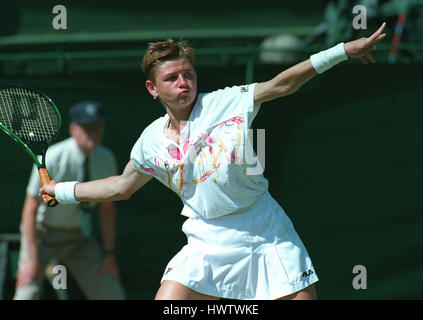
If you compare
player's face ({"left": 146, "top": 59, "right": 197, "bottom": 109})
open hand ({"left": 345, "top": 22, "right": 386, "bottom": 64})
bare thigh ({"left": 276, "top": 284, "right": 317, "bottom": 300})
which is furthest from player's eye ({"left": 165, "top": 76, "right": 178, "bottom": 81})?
bare thigh ({"left": 276, "top": 284, "right": 317, "bottom": 300})

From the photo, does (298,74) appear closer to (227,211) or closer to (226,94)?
(226,94)

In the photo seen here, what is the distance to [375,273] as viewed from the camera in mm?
5039

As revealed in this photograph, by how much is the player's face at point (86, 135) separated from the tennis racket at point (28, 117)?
3.59ft

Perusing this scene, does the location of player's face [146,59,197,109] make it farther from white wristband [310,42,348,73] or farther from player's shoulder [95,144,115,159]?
player's shoulder [95,144,115,159]

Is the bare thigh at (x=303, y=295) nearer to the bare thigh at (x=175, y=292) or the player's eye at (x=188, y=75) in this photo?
the bare thigh at (x=175, y=292)

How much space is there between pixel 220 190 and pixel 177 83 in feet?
1.68

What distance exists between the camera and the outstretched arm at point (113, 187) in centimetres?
341

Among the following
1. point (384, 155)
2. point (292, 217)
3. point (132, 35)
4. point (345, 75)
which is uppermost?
point (132, 35)

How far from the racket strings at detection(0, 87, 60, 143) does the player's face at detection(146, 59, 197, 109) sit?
2.58ft

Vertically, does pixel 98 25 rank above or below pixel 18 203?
above

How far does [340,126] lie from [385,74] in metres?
0.47
